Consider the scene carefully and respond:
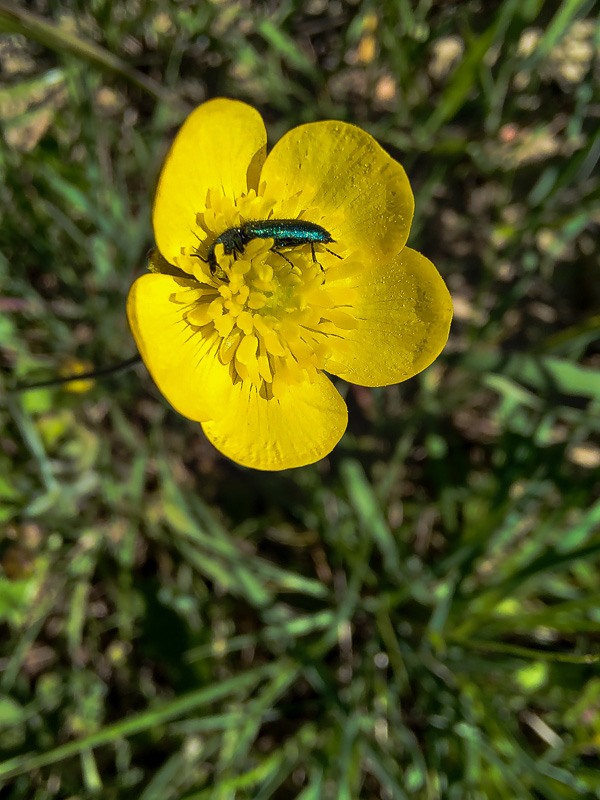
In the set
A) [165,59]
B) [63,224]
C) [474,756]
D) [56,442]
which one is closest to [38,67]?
[165,59]

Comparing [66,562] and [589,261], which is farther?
[589,261]

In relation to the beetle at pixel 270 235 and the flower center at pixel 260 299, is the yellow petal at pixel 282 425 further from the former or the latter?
the beetle at pixel 270 235

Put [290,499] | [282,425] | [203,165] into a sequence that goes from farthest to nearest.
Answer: [290,499] → [282,425] → [203,165]

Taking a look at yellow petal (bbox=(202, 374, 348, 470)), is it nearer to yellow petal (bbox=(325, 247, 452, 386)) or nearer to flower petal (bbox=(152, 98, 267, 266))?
yellow petal (bbox=(325, 247, 452, 386))

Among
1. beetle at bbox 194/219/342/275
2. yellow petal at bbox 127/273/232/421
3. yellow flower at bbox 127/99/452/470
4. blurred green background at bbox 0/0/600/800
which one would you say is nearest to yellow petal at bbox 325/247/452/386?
yellow flower at bbox 127/99/452/470

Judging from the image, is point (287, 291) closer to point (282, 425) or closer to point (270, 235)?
point (270, 235)

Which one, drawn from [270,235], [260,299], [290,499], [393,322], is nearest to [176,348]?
[260,299]

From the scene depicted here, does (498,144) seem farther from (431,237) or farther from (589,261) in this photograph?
(589,261)
